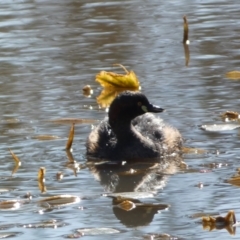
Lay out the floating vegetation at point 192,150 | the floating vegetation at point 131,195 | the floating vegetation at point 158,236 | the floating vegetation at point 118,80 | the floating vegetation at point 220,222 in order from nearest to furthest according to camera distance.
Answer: the floating vegetation at point 158,236 < the floating vegetation at point 220,222 < the floating vegetation at point 131,195 < the floating vegetation at point 192,150 < the floating vegetation at point 118,80

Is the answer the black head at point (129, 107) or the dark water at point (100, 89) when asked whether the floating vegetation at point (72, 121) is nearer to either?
the dark water at point (100, 89)

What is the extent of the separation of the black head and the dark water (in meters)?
0.49

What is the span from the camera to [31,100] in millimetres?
11406

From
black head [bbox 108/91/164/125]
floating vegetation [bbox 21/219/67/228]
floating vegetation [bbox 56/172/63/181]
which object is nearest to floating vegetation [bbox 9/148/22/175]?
floating vegetation [bbox 56/172/63/181]

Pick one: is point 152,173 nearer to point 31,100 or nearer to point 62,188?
point 62,188

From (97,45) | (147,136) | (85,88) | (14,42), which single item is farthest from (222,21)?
(147,136)

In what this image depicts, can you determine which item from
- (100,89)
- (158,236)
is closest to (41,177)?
(158,236)

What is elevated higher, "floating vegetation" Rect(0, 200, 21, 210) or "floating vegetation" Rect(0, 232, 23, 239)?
"floating vegetation" Rect(0, 232, 23, 239)

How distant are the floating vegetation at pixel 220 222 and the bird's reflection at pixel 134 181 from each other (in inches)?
18.3

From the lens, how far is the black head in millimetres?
9570

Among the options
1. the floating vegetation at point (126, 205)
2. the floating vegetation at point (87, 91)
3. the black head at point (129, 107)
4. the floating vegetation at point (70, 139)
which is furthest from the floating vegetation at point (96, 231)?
the floating vegetation at point (87, 91)

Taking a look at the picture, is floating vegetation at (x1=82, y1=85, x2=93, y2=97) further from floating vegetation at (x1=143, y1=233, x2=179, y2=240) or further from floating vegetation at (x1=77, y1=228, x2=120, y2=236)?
floating vegetation at (x1=143, y1=233, x2=179, y2=240)

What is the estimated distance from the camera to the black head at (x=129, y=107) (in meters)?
9.57

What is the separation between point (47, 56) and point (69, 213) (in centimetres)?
658
